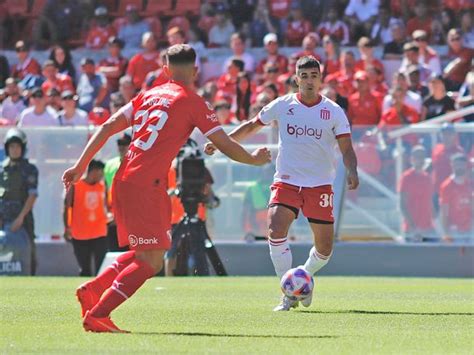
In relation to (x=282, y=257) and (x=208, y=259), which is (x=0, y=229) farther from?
(x=282, y=257)

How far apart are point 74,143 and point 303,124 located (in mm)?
9276

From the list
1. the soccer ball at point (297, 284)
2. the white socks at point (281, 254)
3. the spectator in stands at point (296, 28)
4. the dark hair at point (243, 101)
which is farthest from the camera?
the spectator in stands at point (296, 28)

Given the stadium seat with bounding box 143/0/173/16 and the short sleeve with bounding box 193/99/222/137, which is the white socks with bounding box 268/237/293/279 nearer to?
the short sleeve with bounding box 193/99/222/137

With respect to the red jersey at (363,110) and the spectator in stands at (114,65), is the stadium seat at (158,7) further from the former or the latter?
the red jersey at (363,110)

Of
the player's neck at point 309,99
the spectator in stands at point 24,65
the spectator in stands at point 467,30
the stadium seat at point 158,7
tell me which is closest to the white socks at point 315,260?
the player's neck at point 309,99

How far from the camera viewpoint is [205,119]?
9953 millimetres

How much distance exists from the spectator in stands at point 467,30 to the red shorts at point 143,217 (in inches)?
624

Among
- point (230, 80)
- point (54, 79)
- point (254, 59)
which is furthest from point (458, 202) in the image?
point (54, 79)

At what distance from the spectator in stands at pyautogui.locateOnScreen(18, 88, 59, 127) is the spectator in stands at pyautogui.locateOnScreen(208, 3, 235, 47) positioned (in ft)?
17.6

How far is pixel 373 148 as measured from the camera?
20.7m

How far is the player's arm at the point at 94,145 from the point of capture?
9.95 metres

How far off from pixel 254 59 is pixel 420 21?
11.1 ft

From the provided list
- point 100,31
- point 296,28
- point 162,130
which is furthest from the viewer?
point 100,31

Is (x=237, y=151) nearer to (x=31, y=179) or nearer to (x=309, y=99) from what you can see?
(x=309, y=99)
